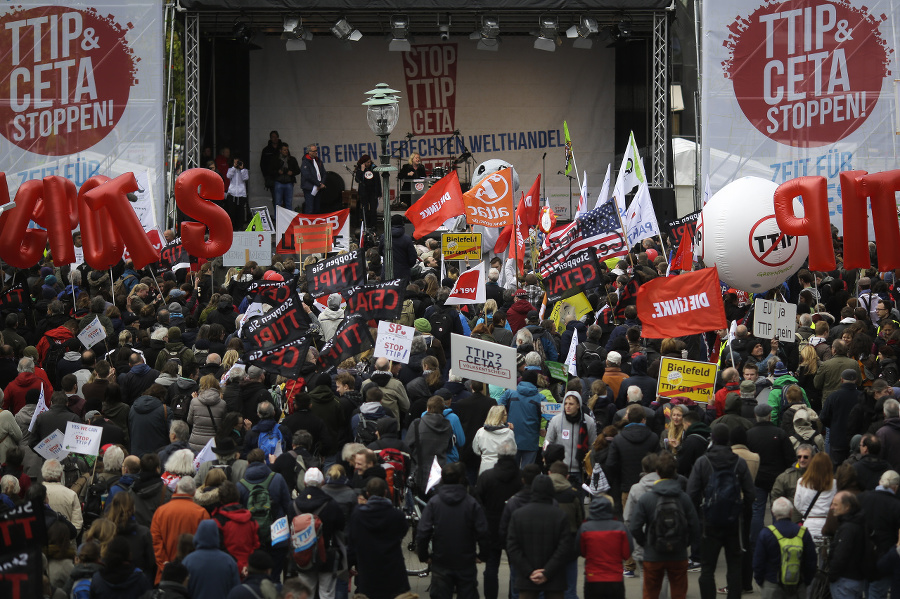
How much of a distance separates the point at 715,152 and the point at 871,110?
2.80 metres

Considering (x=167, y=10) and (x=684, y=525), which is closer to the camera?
(x=684, y=525)

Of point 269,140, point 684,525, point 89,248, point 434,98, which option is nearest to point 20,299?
point 89,248

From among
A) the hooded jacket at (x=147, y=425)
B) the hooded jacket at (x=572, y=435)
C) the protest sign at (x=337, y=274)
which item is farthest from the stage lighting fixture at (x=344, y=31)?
the hooded jacket at (x=572, y=435)

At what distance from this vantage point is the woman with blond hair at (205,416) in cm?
1021

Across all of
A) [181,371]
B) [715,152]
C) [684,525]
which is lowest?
[684,525]

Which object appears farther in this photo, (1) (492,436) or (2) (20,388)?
(2) (20,388)

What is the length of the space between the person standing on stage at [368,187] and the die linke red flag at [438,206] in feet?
21.6

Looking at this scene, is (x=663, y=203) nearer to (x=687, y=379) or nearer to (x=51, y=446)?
(x=687, y=379)

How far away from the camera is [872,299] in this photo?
14.4m

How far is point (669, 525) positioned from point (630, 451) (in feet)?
4.18

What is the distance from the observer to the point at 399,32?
898 inches

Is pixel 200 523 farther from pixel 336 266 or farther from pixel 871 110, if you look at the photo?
pixel 871 110

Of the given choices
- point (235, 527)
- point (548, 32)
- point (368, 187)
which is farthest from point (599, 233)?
point (368, 187)

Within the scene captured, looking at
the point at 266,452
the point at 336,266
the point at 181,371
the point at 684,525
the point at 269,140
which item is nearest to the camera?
the point at 684,525
